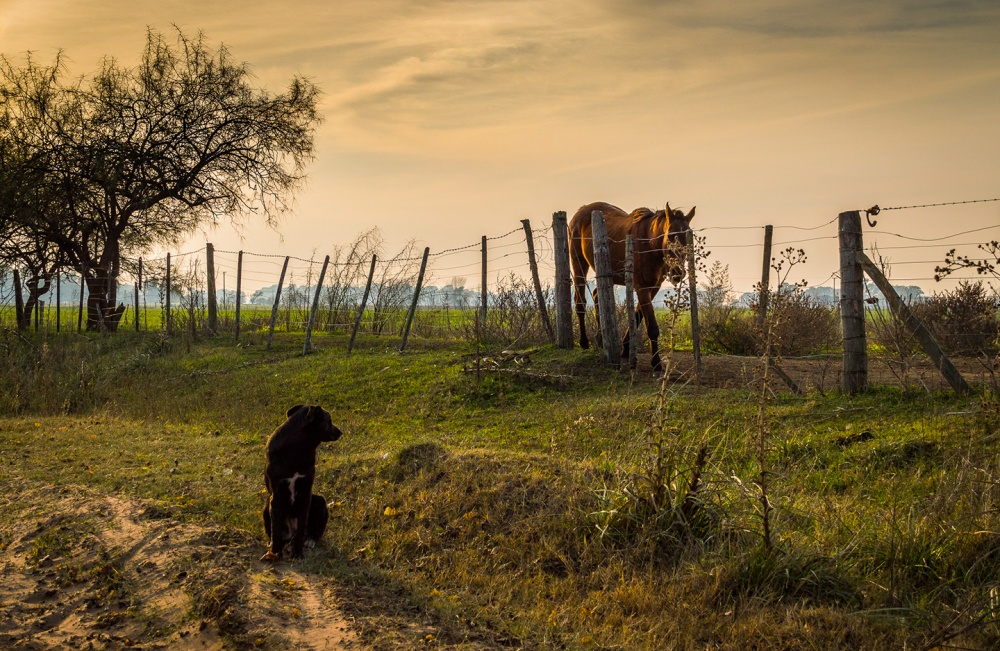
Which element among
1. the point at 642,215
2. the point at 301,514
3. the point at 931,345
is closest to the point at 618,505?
the point at 301,514

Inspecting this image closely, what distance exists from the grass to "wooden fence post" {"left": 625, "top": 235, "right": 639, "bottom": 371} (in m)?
0.70

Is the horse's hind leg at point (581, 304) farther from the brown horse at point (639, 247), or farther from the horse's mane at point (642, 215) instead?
the horse's mane at point (642, 215)

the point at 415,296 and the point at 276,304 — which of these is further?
the point at 276,304

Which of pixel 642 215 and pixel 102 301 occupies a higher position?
pixel 642 215

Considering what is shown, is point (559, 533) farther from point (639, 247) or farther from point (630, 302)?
point (639, 247)

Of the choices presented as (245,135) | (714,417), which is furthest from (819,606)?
(245,135)

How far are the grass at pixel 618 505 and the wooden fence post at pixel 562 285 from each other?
2.35m

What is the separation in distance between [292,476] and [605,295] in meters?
7.79

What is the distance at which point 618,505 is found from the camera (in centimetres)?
597

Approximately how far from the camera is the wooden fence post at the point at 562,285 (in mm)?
14016

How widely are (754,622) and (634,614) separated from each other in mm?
727

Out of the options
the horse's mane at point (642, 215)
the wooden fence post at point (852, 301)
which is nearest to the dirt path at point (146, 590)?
the wooden fence post at point (852, 301)

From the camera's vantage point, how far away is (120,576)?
545 cm

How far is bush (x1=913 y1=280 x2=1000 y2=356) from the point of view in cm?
1334
